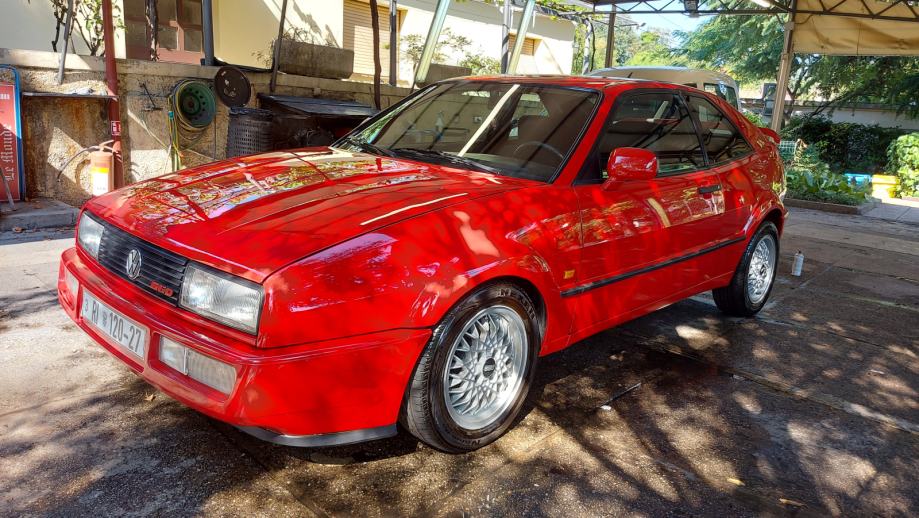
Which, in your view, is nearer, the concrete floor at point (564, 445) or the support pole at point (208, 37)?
the concrete floor at point (564, 445)

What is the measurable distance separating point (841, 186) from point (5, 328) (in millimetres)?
12268

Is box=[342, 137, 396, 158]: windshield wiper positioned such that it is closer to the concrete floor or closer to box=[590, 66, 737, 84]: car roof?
the concrete floor

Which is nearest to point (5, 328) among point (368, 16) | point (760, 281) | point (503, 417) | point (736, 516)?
point (503, 417)

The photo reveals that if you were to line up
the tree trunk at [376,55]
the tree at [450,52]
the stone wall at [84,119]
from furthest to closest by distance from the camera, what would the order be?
the tree at [450,52] < the tree trunk at [376,55] < the stone wall at [84,119]

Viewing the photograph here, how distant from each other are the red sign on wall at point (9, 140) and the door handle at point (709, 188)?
5.78m

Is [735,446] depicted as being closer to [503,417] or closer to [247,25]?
[503,417]

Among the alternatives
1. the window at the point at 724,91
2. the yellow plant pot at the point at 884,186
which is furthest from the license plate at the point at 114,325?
the yellow plant pot at the point at 884,186

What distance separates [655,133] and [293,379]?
8.22 feet

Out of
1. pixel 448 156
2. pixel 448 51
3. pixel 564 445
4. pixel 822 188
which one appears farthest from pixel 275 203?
pixel 448 51

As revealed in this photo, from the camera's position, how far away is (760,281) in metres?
4.85

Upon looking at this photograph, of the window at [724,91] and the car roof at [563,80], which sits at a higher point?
the window at [724,91]

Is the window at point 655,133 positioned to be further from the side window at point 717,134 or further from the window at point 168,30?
the window at point 168,30

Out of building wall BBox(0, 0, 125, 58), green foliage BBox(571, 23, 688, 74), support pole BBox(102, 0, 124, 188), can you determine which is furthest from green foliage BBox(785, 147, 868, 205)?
building wall BBox(0, 0, 125, 58)

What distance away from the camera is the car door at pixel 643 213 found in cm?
315
